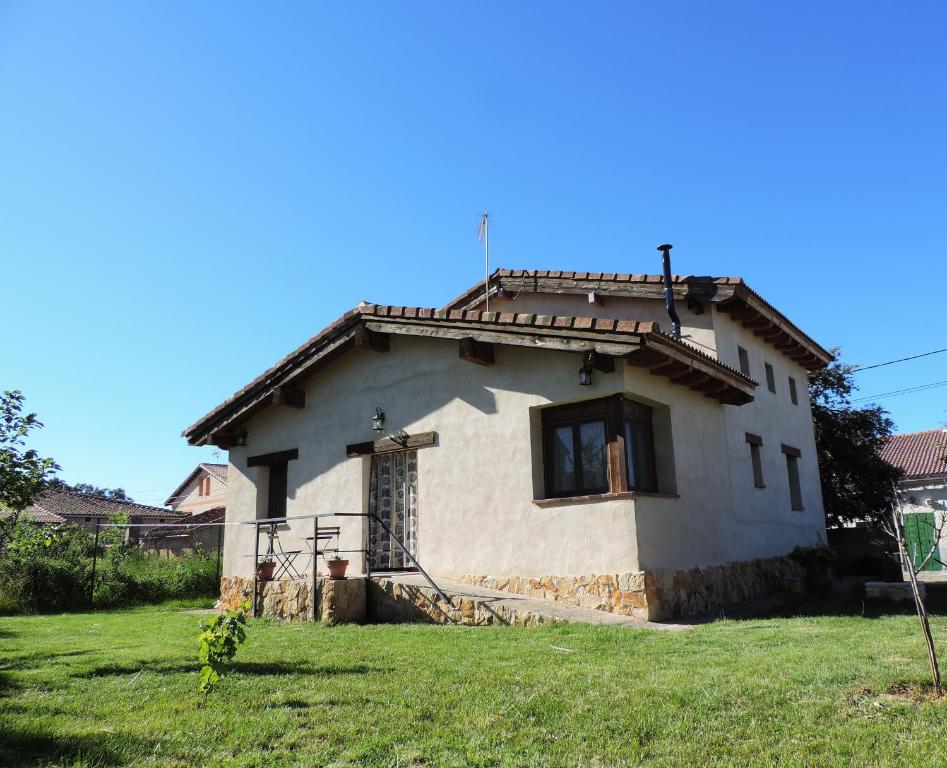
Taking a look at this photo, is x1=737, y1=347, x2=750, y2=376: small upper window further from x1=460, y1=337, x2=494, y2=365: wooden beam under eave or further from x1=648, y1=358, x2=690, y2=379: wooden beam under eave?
x1=460, y1=337, x2=494, y2=365: wooden beam under eave

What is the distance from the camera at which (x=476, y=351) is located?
416 inches

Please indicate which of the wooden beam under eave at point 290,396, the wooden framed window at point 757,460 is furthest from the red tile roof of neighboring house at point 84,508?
the wooden framed window at point 757,460

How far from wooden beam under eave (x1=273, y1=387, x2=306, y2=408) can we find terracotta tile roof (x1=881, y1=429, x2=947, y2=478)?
22628mm

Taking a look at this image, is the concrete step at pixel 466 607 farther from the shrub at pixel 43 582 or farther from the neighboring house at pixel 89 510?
the neighboring house at pixel 89 510

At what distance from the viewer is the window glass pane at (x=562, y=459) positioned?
9961 millimetres

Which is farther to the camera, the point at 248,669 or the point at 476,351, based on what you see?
the point at 476,351

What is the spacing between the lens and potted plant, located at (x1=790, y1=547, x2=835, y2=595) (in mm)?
12812

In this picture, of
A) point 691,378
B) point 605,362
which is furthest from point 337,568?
point 691,378

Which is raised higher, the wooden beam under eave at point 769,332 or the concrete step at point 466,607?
the wooden beam under eave at point 769,332

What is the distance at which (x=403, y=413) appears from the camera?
461 inches

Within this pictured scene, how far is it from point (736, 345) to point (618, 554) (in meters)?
6.45

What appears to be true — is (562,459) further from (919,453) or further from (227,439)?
(919,453)

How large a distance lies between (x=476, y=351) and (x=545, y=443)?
5.48 ft

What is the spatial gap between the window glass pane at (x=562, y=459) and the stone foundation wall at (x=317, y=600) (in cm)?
319
